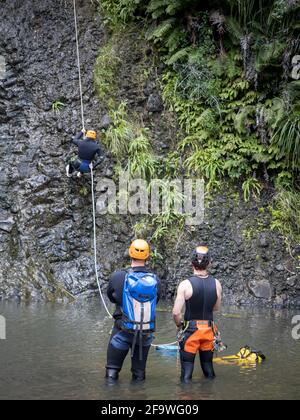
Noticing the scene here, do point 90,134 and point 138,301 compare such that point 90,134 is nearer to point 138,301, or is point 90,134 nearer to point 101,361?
point 101,361

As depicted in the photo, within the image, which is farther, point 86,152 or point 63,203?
point 63,203

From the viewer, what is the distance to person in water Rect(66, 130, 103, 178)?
1254 centimetres

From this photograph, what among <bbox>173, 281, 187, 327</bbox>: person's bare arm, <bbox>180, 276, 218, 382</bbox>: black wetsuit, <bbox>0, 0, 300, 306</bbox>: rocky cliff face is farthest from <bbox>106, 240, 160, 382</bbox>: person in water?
<bbox>0, 0, 300, 306</bbox>: rocky cliff face

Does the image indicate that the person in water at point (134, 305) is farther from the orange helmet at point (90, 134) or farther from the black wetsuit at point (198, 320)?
the orange helmet at point (90, 134)

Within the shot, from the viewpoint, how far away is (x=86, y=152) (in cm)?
1258

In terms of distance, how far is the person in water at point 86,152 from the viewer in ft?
41.1

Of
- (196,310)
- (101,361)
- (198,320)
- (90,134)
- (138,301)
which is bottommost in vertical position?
(101,361)

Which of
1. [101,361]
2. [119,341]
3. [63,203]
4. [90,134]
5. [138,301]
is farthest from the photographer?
[63,203]

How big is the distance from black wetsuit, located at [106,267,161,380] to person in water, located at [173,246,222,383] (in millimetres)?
424

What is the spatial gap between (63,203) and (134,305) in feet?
23.5

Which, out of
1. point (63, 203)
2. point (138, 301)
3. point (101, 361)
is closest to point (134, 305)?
point (138, 301)

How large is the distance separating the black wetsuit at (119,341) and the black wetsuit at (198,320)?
1.46 feet

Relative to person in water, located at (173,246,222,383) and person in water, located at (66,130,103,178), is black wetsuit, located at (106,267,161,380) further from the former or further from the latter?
person in water, located at (66,130,103,178)

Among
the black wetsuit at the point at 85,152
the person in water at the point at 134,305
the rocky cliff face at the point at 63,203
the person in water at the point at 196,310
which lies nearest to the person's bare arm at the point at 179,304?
the person in water at the point at 196,310
